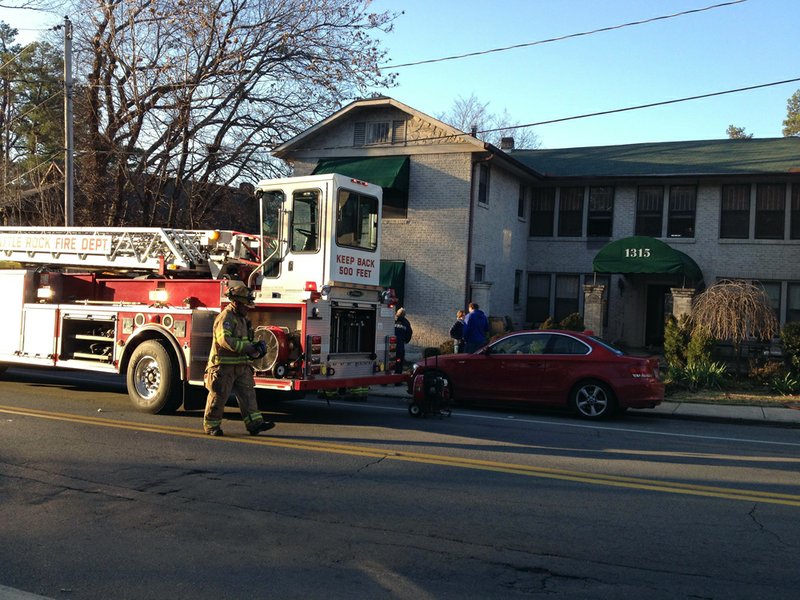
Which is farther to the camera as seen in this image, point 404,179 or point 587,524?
point 404,179

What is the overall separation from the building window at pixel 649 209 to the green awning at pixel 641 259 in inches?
108

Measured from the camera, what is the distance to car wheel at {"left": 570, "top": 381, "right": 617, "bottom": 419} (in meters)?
12.5

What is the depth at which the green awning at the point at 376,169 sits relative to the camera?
2247 centimetres

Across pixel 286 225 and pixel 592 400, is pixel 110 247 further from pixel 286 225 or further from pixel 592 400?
pixel 592 400

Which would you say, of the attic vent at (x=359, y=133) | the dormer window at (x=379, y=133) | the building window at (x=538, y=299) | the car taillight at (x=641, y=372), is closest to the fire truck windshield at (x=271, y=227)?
the car taillight at (x=641, y=372)

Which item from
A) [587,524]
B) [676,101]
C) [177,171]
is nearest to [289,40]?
[177,171]

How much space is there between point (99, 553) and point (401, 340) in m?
10.9

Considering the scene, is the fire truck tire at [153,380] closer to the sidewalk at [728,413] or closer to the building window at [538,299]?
the sidewalk at [728,413]

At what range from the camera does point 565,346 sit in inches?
512

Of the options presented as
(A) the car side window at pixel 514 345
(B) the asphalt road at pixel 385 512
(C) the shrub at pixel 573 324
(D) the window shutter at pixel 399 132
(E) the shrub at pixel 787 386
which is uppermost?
(D) the window shutter at pixel 399 132

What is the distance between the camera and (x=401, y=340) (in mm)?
15930

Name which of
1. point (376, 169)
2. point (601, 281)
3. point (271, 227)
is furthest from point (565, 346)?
point (601, 281)

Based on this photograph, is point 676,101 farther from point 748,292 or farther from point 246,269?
point 246,269

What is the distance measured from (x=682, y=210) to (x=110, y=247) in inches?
711
